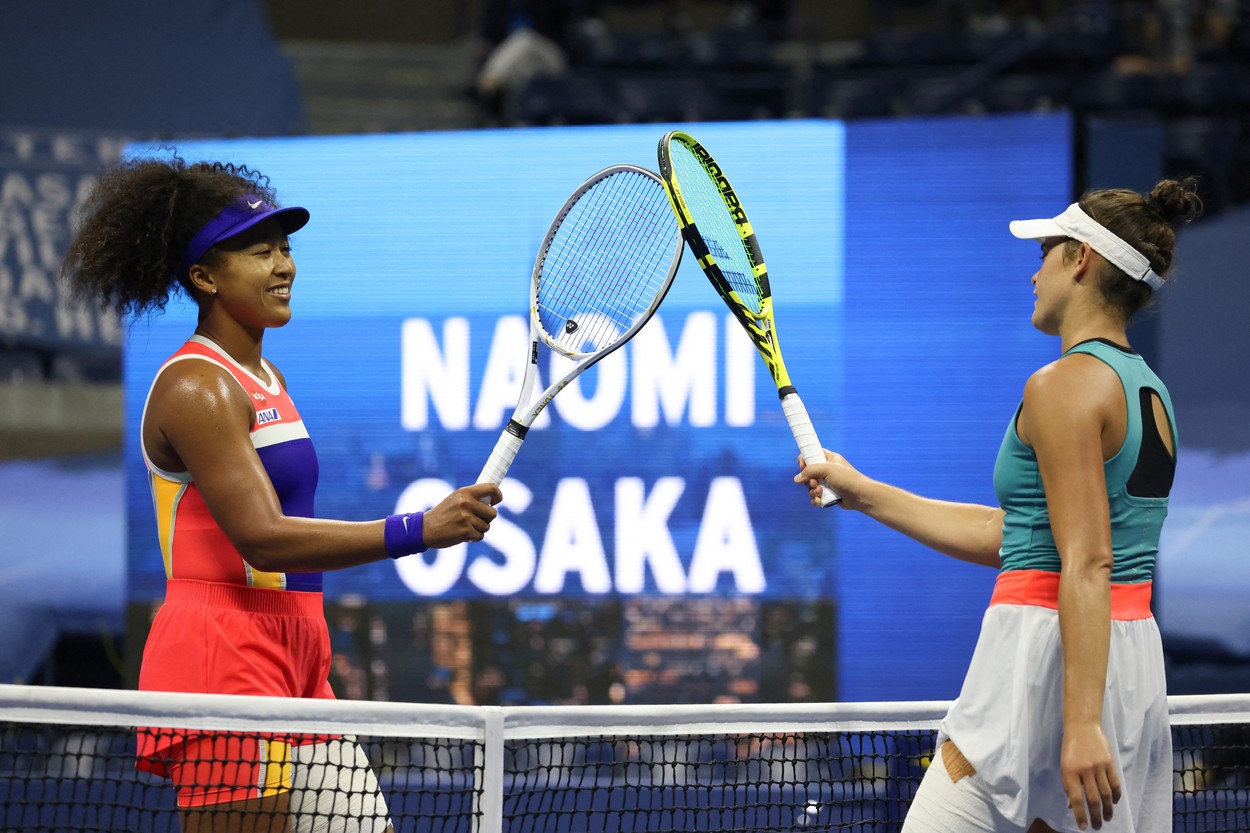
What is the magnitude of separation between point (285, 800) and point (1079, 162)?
4154mm

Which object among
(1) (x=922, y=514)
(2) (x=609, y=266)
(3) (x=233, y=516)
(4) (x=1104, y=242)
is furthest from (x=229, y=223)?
(4) (x=1104, y=242)

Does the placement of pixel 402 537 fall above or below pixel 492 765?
above

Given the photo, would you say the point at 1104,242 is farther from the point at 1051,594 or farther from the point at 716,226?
the point at 716,226

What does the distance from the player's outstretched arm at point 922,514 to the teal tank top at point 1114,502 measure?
0.97ft

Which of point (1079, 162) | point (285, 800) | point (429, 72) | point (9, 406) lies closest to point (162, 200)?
point (285, 800)

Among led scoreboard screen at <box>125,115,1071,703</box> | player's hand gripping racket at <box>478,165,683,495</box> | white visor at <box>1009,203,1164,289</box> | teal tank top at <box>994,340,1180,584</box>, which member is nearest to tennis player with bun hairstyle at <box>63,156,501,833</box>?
player's hand gripping racket at <box>478,165,683,495</box>

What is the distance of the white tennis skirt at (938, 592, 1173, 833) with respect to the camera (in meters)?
1.85

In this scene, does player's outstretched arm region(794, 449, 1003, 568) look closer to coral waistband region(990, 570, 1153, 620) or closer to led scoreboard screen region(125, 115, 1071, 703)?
coral waistband region(990, 570, 1153, 620)

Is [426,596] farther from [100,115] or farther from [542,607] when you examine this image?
[100,115]

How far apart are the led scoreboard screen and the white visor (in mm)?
3151

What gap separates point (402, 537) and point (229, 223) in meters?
0.62

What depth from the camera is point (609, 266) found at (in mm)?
2775

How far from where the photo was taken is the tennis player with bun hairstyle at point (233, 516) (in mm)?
2014

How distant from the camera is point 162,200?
2.22 m
